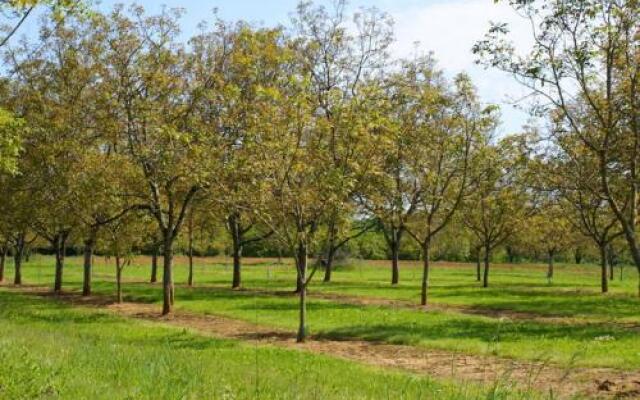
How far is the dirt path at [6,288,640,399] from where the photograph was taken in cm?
1516

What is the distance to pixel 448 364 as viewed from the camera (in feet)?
61.9

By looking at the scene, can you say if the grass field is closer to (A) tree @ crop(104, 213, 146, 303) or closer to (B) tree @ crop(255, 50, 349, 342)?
(A) tree @ crop(104, 213, 146, 303)

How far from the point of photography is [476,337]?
917 inches

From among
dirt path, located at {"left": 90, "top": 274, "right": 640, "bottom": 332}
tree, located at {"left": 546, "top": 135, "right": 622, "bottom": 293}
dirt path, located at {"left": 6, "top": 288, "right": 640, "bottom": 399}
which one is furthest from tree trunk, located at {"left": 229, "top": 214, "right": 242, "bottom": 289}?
tree, located at {"left": 546, "top": 135, "right": 622, "bottom": 293}

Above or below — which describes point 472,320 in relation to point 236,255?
below

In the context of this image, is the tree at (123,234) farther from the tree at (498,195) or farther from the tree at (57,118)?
the tree at (498,195)

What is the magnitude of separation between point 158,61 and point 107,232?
35.0 ft

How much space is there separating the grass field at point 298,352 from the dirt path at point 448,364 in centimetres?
60

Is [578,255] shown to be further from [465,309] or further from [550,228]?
[465,309]

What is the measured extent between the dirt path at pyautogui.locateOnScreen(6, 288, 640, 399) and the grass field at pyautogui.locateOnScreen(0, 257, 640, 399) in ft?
1.98

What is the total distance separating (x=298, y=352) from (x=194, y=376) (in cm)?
944

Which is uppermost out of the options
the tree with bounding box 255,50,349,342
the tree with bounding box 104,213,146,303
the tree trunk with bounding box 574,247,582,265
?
the tree with bounding box 255,50,349,342

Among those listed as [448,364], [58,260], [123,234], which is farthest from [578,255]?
[448,364]

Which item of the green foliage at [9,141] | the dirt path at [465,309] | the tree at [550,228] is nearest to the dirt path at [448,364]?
the green foliage at [9,141]
